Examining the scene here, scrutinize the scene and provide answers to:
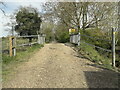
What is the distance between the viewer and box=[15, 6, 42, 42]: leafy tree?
29891 mm

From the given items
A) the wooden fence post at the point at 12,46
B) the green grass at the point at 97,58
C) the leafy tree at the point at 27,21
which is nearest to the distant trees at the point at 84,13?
the leafy tree at the point at 27,21

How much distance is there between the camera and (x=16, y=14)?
31.6 meters

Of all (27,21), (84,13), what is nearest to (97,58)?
(84,13)

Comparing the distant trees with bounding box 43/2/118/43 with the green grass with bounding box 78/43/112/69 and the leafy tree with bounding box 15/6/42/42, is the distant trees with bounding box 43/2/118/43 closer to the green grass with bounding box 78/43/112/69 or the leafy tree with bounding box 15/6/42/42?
the leafy tree with bounding box 15/6/42/42

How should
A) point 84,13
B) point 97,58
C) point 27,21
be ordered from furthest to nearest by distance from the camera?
point 27,21 → point 84,13 → point 97,58

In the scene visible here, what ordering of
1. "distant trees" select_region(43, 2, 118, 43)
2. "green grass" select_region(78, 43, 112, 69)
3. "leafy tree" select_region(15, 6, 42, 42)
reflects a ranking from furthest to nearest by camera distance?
1. "leafy tree" select_region(15, 6, 42, 42)
2. "distant trees" select_region(43, 2, 118, 43)
3. "green grass" select_region(78, 43, 112, 69)

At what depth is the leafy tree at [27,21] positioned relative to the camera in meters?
29.9

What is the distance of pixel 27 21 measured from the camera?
30203 millimetres

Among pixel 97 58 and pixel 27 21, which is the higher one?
pixel 27 21

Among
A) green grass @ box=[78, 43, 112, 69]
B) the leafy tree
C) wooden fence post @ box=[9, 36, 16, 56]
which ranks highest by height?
the leafy tree

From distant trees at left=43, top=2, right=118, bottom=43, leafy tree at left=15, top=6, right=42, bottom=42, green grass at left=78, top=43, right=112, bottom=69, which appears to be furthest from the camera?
leafy tree at left=15, top=6, right=42, bottom=42

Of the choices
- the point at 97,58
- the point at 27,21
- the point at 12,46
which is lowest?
the point at 97,58

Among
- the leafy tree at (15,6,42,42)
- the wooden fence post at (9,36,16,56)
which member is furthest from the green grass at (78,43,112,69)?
the leafy tree at (15,6,42,42)

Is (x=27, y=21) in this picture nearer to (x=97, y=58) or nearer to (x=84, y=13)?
(x=84, y=13)
